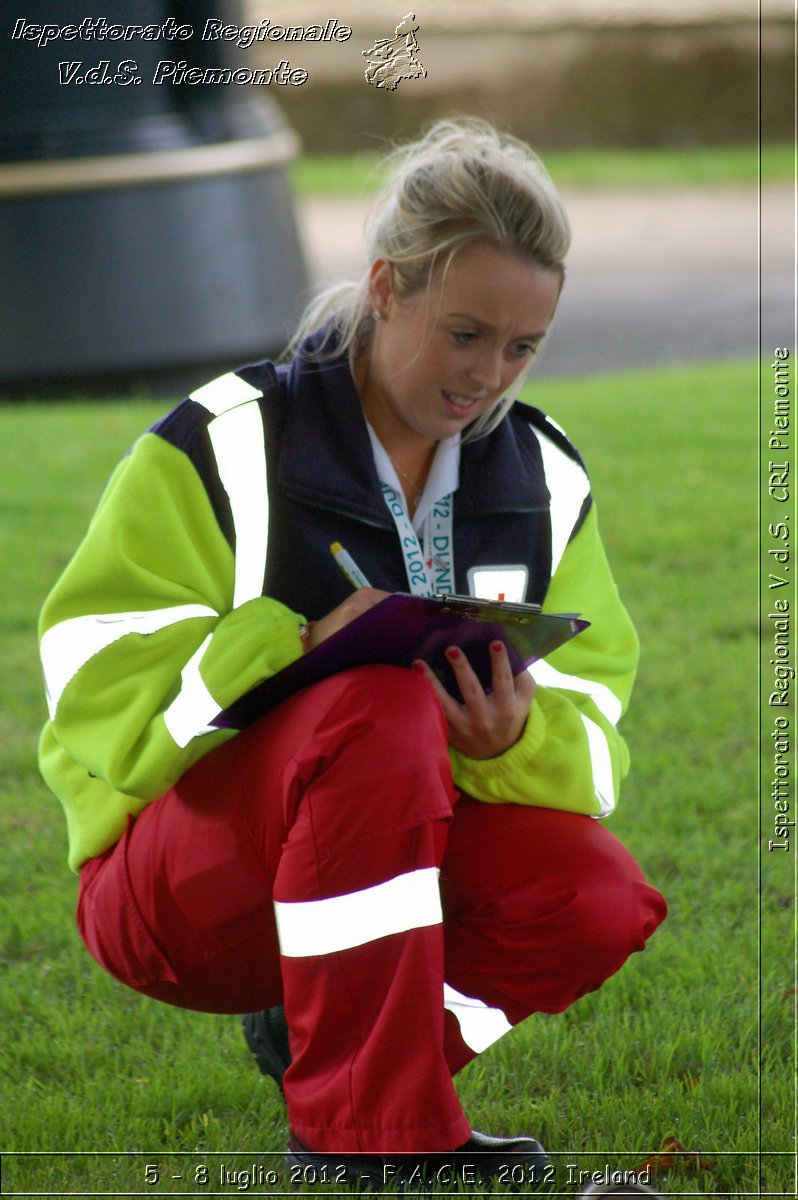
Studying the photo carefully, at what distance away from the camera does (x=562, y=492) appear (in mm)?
2543

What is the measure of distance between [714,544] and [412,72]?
280 centimetres

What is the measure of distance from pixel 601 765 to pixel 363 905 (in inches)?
22.0

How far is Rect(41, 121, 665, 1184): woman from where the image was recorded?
2.04 m

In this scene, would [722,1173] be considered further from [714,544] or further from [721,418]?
[721,418]

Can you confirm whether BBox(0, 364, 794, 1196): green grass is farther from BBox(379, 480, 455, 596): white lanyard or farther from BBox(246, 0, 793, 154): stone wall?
BBox(246, 0, 793, 154): stone wall

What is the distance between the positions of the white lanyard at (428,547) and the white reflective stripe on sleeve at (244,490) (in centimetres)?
22

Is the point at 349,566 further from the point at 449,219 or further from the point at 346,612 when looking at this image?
the point at 449,219

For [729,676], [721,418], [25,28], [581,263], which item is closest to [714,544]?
[729,676]

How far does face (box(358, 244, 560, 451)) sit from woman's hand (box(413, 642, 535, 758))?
423 mm

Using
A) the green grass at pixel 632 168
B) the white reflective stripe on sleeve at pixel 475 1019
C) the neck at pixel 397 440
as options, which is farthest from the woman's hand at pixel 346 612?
the green grass at pixel 632 168

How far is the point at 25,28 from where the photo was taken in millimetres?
6664

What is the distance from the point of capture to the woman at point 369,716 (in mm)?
2043

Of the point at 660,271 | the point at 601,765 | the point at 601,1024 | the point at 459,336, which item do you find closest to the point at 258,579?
the point at 459,336

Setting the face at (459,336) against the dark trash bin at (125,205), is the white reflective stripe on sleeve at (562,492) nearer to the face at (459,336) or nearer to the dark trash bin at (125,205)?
the face at (459,336)
